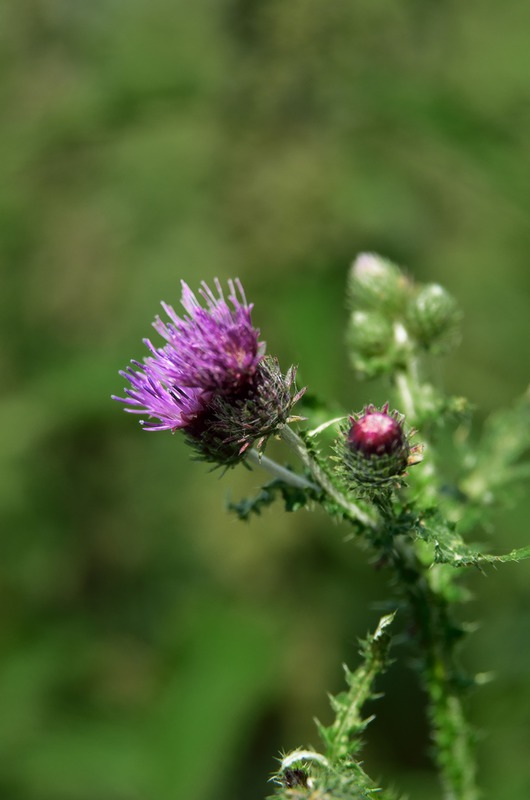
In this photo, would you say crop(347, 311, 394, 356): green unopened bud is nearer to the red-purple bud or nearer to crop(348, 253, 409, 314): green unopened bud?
crop(348, 253, 409, 314): green unopened bud

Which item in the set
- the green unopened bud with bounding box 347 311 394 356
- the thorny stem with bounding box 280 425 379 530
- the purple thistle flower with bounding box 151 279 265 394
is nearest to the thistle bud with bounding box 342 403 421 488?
the thorny stem with bounding box 280 425 379 530

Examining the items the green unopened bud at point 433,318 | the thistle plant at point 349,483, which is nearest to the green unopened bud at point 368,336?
the green unopened bud at point 433,318

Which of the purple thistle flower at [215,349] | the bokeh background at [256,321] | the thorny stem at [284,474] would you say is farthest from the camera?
the bokeh background at [256,321]

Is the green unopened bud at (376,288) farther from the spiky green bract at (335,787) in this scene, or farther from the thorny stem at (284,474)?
the spiky green bract at (335,787)

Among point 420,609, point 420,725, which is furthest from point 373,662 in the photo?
point 420,725

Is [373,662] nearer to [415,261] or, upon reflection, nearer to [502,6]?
[415,261]
